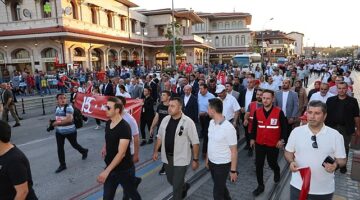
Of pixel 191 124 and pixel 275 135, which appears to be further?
pixel 275 135

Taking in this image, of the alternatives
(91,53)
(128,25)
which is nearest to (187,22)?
(128,25)

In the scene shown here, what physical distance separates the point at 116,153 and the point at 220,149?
4.75 feet

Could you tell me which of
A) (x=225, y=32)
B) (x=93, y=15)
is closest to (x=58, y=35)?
(x=93, y=15)

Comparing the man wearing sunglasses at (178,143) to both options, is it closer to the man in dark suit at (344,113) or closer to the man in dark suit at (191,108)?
the man in dark suit at (191,108)

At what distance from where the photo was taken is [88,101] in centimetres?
1018

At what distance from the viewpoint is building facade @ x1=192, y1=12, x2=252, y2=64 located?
232ft

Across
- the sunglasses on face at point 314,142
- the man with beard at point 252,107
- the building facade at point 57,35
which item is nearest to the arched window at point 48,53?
the building facade at point 57,35

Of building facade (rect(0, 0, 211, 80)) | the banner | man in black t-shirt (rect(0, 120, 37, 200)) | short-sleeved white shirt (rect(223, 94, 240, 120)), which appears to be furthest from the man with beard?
building facade (rect(0, 0, 211, 80))

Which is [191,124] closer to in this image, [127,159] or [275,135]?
[127,159]

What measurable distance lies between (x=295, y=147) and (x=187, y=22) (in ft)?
170

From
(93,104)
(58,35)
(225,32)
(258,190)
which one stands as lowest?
(258,190)

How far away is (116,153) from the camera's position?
3912mm

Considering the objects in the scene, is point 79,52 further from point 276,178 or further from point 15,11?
point 276,178

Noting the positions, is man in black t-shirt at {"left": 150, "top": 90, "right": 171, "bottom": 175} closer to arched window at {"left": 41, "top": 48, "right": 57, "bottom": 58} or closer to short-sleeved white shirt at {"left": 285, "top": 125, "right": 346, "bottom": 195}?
short-sleeved white shirt at {"left": 285, "top": 125, "right": 346, "bottom": 195}
